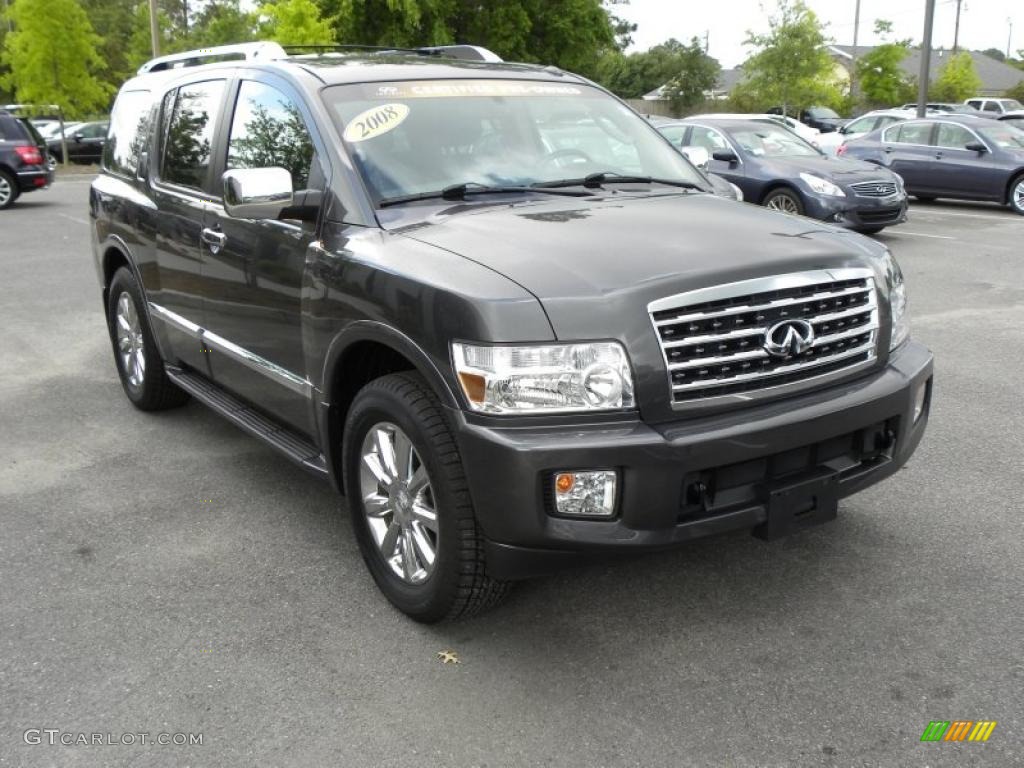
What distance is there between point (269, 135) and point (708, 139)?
10509mm

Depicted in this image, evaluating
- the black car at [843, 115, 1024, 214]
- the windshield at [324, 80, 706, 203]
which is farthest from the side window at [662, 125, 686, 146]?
the windshield at [324, 80, 706, 203]

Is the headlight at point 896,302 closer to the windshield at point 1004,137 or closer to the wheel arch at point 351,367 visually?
the wheel arch at point 351,367

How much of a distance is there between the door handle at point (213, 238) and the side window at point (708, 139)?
33.2 feet

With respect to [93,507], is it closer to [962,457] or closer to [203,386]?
[203,386]

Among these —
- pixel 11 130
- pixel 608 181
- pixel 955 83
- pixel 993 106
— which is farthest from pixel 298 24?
pixel 955 83

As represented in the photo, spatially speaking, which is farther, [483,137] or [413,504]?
[483,137]

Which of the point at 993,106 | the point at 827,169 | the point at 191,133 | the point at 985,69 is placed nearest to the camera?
the point at 191,133

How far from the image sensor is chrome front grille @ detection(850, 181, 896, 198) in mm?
12227

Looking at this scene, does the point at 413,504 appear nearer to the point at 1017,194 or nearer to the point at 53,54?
the point at 1017,194

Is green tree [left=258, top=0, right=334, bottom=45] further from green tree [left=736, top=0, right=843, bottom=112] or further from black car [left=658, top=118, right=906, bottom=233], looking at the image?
green tree [left=736, top=0, right=843, bottom=112]

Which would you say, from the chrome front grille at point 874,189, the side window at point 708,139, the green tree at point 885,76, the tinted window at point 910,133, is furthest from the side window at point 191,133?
the green tree at point 885,76

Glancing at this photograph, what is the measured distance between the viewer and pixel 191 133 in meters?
4.97

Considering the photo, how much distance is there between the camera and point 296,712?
117 inches

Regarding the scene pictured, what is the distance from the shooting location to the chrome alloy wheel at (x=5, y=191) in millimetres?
18156
